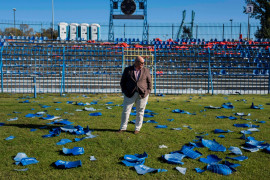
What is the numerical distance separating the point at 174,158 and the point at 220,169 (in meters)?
0.70

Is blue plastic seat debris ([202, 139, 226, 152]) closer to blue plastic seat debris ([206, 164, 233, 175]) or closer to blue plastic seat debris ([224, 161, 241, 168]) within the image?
blue plastic seat debris ([224, 161, 241, 168])

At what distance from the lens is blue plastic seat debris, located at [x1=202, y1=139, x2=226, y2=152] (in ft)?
15.9

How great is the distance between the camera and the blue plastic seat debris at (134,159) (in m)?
4.23

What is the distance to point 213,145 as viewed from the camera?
502 cm

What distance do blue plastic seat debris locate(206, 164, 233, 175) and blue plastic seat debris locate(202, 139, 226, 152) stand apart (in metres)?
0.78

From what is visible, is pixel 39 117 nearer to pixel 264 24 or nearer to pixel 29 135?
pixel 29 135

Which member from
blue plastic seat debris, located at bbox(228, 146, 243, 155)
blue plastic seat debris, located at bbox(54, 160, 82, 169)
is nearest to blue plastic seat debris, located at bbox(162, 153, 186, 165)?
blue plastic seat debris, located at bbox(228, 146, 243, 155)

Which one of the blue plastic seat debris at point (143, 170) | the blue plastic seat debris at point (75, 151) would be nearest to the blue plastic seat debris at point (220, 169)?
the blue plastic seat debris at point (143, 170)

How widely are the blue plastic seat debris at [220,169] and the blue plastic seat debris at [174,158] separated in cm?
40

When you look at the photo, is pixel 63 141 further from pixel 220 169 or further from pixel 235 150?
pixel 235 150

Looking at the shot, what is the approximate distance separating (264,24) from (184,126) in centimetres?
2622

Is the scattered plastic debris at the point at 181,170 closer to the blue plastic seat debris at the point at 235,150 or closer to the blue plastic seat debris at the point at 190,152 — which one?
the blue plastic seat debris at the point at 190,152

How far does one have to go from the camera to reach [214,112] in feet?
28.0

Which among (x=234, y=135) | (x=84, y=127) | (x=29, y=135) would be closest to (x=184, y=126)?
(x=234, y=135)
